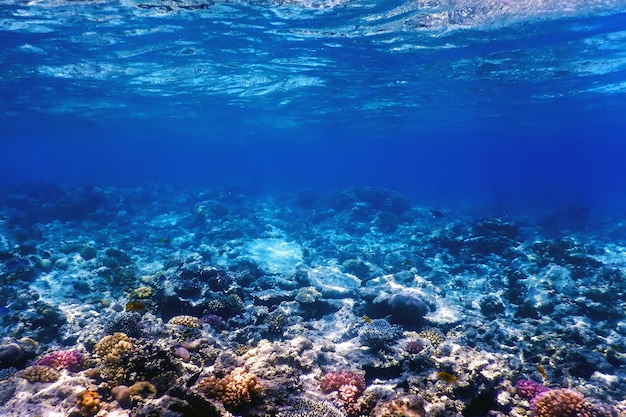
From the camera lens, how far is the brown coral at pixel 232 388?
16.6ft

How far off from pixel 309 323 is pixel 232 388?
5.73 m

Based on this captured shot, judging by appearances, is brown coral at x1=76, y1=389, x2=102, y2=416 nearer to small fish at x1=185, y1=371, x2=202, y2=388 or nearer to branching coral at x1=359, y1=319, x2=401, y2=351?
small fish at x1=185, y1=371, x2=202, y2=388

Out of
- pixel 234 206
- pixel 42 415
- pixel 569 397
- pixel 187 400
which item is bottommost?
pixel 234 206

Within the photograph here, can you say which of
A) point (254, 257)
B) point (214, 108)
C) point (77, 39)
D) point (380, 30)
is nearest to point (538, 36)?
point (380, 30)

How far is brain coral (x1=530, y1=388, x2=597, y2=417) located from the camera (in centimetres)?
583

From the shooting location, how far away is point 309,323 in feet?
35.1

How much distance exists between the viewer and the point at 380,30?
17156mm

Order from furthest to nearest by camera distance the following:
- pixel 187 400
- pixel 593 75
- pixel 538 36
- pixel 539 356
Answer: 1. pixel 593 75
2. pixel 538 36
3. pixel 539 356
4. pixel 187 400

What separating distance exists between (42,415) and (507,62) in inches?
1028

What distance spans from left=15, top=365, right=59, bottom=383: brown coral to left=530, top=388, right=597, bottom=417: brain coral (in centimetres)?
845

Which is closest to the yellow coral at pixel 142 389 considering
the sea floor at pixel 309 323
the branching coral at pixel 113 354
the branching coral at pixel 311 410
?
the sea floor at pixel 309 323

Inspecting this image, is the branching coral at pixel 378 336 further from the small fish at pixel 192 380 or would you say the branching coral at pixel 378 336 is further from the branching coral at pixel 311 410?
the small fish at pixel 192 380

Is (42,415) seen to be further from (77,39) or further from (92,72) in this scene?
(92,72)

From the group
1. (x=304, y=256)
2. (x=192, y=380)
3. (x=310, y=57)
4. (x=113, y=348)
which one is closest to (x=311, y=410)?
(x=192, y=380)
